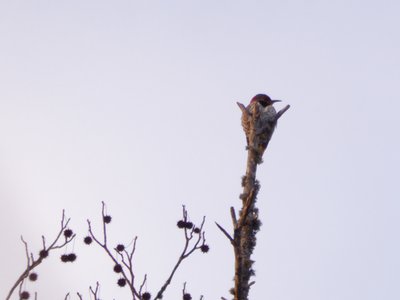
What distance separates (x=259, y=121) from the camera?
302 inches

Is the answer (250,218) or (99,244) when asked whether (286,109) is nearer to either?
(250,218)

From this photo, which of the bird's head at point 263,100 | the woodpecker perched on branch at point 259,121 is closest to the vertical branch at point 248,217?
the woodpecker perched on branch at point 259,121

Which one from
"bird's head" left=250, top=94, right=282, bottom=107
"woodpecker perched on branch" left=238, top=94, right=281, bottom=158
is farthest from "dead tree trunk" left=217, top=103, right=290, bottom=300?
"bird's head" left=250, top=94, right=282, bottom=107

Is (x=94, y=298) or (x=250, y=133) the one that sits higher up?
(x=250, y=133)

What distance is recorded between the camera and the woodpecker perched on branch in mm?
7508

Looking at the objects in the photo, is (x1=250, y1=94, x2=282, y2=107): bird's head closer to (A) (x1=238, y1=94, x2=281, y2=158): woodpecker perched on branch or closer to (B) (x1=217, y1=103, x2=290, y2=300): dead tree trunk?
(A) (x1=238, y1=94, x2=281, y2=158): woodpecker perched on branch

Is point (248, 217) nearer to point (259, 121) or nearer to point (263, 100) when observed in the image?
point (259, 121)

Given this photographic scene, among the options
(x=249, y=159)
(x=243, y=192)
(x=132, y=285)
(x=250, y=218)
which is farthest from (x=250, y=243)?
(x=132, y=285)

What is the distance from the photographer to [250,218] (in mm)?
6422

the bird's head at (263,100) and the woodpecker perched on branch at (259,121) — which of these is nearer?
the woodpecker perched on branch at (259,121)

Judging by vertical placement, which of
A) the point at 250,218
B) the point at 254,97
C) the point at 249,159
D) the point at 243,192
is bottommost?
the point at 250,218

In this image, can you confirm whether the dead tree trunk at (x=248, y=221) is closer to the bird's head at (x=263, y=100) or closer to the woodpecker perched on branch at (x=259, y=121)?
the woodpecker perched on branch at (x=259, y=121)

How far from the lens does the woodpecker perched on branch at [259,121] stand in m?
7.51

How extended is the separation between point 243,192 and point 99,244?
2.11 metres
